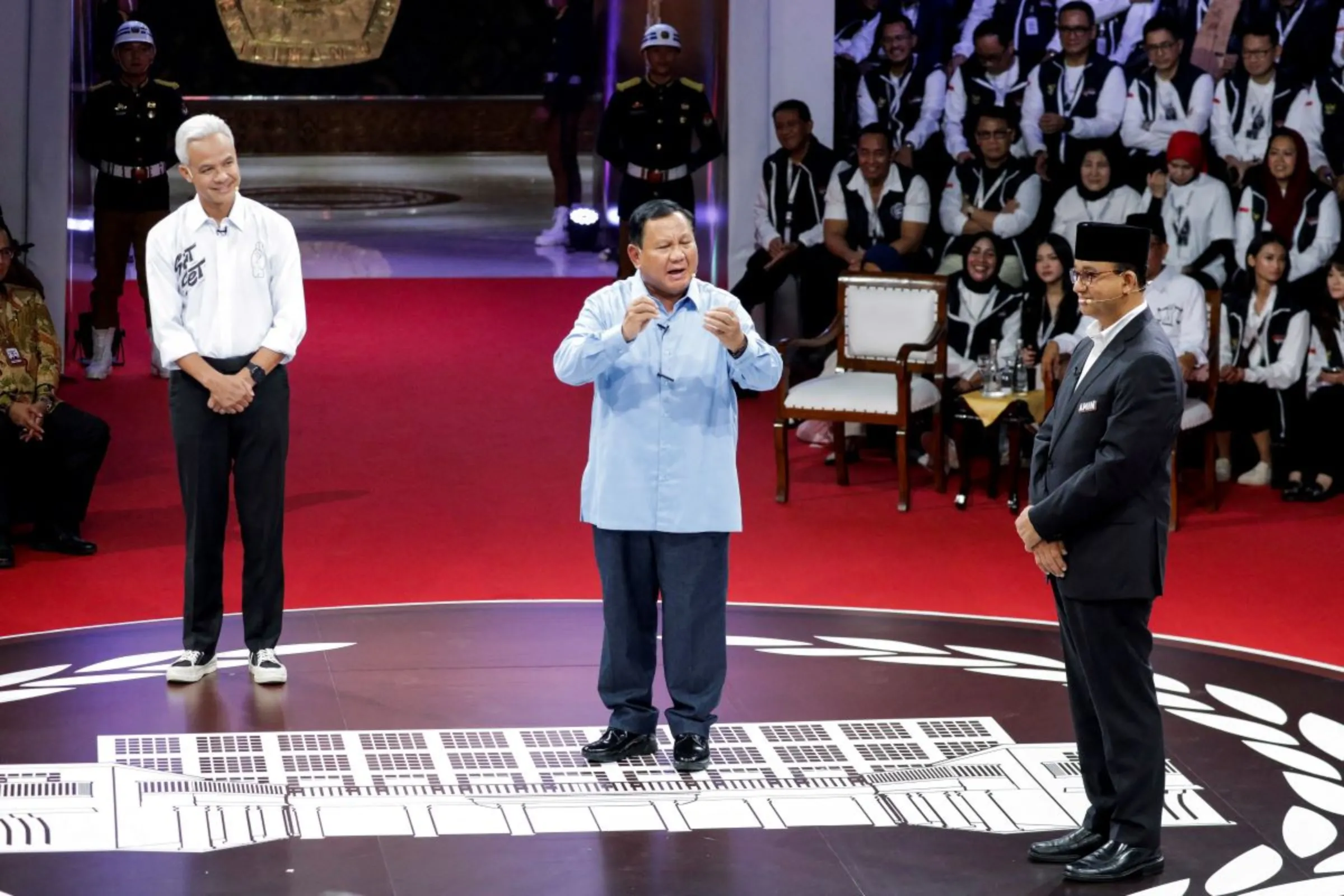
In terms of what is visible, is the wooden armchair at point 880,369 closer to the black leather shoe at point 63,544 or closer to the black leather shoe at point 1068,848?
the black leather shoe at point 63,544

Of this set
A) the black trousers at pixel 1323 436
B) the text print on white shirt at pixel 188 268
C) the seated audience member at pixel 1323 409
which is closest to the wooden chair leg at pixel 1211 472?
the seated audience member at pixel 1323 409

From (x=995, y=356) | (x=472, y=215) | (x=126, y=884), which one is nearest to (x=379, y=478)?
(x=995, y=356)

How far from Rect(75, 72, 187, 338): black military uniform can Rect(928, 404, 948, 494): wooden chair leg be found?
4.52 m

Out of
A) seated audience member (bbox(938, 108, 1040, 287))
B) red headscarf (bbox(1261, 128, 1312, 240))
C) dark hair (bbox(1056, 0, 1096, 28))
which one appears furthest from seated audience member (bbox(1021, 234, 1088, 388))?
dark hair (bbox(1056, 0, 1096, 28))

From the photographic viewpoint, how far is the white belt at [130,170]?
423 inches

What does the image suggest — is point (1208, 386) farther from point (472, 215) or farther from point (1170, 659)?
point (472, 215)

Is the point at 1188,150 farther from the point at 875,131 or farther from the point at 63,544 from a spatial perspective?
the point at 63,544

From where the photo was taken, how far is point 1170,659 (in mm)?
6316

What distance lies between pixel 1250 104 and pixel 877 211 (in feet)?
6.01

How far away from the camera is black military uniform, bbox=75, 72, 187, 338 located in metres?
10.7

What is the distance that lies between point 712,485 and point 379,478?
3.92 m

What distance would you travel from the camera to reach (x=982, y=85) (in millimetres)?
10477

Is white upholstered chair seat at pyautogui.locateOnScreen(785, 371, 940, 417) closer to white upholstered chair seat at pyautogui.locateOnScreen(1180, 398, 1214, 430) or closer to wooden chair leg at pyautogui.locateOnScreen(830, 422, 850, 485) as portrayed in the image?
wooden chair leg at pyautogui.locateOnScreen(830, 422, 850, 485)

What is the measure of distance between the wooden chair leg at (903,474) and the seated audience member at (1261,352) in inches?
54.6
